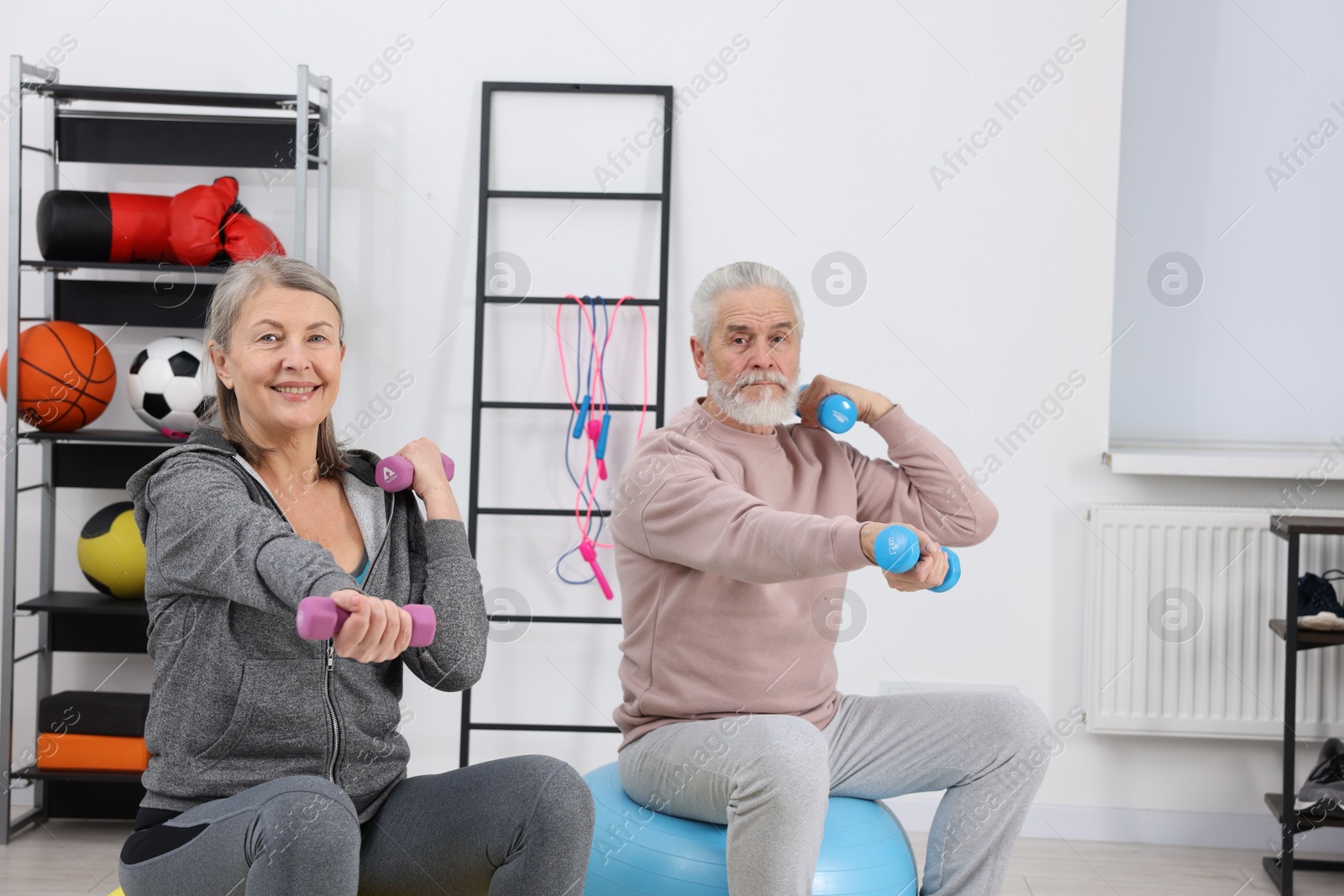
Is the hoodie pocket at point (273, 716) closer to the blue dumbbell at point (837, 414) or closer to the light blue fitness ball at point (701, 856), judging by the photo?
the light blue fitness ball at point (701, 856)

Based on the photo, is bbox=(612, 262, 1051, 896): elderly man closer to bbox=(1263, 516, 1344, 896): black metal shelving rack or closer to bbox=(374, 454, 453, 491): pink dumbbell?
bbox=(374, 454, 453, 491): pink dumbbell

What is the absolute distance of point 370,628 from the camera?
1.25 metres

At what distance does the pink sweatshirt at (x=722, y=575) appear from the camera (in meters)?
1.71

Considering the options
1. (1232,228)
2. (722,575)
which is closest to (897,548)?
(722,575)

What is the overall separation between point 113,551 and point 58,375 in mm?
430

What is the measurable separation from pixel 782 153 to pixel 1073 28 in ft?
2.60

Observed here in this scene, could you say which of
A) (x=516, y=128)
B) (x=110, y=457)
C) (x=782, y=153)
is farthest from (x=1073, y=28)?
(x=110, y=457)

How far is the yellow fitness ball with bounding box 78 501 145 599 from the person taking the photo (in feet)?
8.79

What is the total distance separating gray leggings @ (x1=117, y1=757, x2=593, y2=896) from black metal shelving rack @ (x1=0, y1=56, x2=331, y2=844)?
1.47 metres

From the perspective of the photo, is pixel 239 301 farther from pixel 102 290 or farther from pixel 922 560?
pixel 102 290

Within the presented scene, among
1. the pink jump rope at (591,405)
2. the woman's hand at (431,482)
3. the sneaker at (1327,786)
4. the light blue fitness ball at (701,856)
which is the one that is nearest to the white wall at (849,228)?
the pink jump rope at (591,405)

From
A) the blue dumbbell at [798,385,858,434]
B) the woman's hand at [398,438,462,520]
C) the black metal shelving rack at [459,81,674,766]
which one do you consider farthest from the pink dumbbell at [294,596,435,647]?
the black metal shelving rack at [459,81,674,766]

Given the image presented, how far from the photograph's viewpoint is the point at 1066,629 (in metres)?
2.94

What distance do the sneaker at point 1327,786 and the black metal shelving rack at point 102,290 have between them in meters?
2.67
